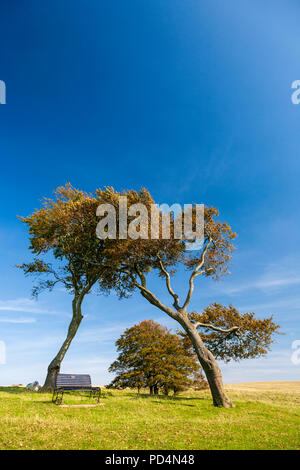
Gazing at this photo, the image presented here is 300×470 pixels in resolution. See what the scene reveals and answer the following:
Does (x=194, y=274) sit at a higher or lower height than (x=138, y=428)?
higher

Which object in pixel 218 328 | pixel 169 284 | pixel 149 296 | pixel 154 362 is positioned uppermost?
pixel 169 284

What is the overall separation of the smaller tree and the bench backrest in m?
10.4

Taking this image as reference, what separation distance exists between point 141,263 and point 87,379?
945 centimetres

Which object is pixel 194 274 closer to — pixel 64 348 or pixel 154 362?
pixel 154 362

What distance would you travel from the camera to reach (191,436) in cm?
912

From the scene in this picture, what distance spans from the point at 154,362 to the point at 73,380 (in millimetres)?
11213

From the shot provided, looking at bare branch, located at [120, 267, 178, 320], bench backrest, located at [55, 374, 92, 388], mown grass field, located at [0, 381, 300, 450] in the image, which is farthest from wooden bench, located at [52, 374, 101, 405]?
bare branch, located at [120, 267, 178, 320]

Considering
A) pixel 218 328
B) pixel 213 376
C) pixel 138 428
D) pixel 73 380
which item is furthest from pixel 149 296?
pixel 138 428

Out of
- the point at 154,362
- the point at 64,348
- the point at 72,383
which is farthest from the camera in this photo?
the point at 154,362

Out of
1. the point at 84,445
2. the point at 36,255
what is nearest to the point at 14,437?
the point at 84,445

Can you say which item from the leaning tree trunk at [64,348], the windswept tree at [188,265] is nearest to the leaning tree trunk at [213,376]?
the windswept tree at [188,265]

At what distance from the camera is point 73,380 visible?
51.7ft

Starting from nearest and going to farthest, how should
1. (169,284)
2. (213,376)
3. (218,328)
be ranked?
(213,376) → (169,284) → (218,328)

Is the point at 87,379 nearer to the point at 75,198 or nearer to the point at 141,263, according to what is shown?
the point at 141,263
